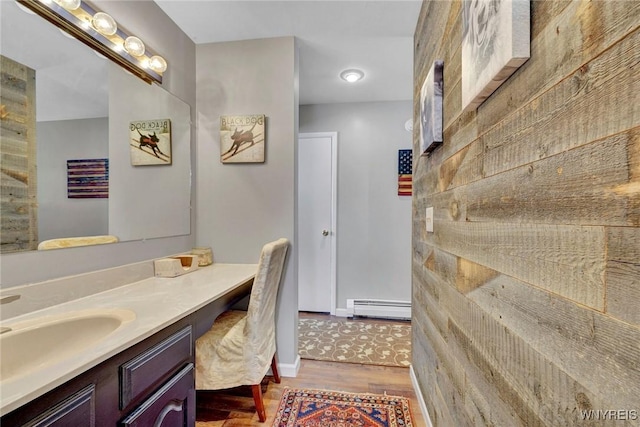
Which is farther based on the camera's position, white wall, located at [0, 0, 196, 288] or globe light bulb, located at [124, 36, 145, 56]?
globe light bulb, located at [124, 36, 145, 56]

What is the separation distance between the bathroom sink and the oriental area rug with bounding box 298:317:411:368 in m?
1.62

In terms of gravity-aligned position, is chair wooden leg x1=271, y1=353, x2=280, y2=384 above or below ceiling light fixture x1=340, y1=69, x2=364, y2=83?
below

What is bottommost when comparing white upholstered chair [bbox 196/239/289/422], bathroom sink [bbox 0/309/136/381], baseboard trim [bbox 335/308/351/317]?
baseboard trim [bbox 335/308/351/317]

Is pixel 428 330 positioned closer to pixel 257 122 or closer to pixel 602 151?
pixel 602 151

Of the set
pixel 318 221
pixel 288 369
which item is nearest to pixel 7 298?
pixel 288 369

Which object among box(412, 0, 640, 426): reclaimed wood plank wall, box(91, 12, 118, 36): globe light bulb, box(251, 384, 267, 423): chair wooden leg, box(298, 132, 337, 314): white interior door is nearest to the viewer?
box(412, 0, 640, 426): reclaimed wood plank wall

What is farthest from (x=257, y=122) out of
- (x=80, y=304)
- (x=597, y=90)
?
(x=597, y=90)

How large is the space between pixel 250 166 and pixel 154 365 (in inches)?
55.8

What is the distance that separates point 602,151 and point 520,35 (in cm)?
36

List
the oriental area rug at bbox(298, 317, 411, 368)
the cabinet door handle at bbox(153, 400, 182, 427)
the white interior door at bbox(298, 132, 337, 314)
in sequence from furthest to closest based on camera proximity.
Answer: the white interior door at bbox(298, 132, 337, 314) → the oriental area rug at bbox(298, 317, 411, 368) → the cabinet door handle at bbox(153, 400, 182, 427)

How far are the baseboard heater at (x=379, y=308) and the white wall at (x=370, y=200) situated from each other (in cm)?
6

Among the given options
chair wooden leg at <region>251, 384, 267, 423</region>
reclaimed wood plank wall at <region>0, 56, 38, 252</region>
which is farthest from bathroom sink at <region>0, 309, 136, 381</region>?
chair wooden leg at <region>251, 384, 267, 423</region>

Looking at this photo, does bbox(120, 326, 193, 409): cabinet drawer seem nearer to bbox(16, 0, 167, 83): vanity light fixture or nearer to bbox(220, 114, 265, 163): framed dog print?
bbox(220, 114, 265, 163): framed dog print

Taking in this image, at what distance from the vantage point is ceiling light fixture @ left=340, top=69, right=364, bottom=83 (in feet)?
8.10
